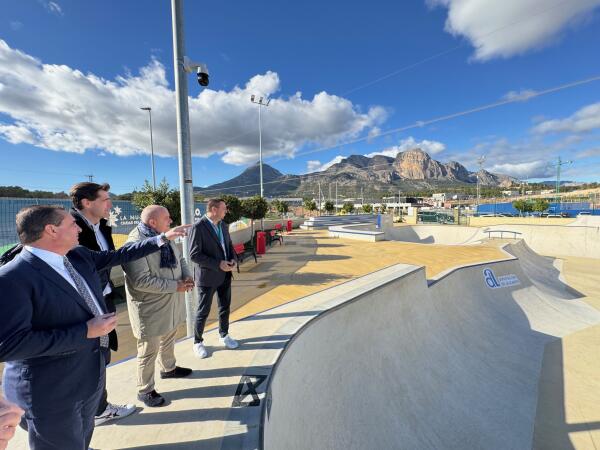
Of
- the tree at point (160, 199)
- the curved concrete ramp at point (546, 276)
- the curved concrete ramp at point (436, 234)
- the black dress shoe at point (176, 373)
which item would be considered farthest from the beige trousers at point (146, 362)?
the curved concrete ramp at point (436, 234)

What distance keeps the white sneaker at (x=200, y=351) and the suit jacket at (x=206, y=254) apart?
31.9 inches

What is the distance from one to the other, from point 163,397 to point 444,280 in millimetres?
8264

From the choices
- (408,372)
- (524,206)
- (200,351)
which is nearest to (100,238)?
(200,351)

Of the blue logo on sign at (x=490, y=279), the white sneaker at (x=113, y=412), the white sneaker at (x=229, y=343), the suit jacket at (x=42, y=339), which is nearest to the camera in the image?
the suit jacket at (x=42, y=339)

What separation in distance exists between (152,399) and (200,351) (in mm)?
867

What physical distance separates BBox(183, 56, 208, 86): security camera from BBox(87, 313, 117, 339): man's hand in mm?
3354

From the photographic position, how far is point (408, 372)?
4.94 metres

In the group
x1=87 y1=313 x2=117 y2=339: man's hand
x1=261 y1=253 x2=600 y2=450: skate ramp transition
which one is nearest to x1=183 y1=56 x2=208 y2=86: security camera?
A: x1=87 y1=313 x2=117 y2=339: man's hand

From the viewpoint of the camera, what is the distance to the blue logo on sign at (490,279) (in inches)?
379

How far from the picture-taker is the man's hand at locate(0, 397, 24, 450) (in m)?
0.95

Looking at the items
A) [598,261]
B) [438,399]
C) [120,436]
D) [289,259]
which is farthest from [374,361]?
[598,261]

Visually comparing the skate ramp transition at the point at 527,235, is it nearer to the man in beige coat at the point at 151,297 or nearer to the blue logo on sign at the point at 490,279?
the blue logo on sign at the point at 490,279

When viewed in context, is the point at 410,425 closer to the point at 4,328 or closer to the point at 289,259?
the point at 4,328

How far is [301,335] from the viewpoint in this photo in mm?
3695
